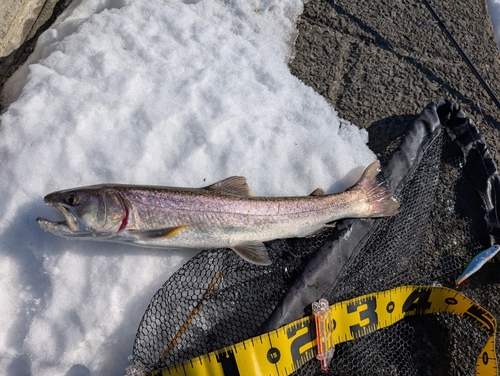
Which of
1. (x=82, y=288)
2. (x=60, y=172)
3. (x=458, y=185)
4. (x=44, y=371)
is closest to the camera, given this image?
(x=44, y=371)

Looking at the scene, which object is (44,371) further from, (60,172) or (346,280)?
(346,280)

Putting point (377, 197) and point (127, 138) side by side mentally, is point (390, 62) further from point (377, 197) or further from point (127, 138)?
point (127, 138)

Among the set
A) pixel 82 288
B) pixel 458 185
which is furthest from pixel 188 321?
pixel 458 185

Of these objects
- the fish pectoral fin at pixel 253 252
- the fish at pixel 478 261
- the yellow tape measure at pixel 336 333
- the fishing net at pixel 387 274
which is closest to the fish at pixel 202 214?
the fish pectoral fin at pixel 253 252

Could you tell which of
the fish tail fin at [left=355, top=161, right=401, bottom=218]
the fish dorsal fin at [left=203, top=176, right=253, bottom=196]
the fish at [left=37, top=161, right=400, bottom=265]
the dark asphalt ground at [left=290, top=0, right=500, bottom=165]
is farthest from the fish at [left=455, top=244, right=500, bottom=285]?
the fish dorsal fin at [left=203, top=176, right=253, bottom=196]

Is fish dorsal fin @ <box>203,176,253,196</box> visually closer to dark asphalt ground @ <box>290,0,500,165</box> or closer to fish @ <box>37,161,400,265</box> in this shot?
fish @ <box>37,161,400,265</box>

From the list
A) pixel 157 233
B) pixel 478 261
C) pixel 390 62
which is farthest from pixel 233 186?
pixel 390 62

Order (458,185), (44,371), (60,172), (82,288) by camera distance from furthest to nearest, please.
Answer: (458,185) < (60,172) < (82,288) < (44,371)
